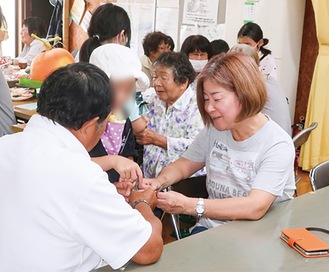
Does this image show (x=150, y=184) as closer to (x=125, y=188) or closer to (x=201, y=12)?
(x=125, y=188)

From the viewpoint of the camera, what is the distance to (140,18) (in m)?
4.95

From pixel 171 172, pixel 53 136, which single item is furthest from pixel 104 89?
pixel 171 172

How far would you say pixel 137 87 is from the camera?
192 centimetres

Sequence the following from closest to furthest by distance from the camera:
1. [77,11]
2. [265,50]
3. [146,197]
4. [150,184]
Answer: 1. [146,197]
2. [150,184]
3. [265,50]
4. [77,11]

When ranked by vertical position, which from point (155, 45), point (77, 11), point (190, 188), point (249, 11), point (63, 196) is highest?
point (249, 11)

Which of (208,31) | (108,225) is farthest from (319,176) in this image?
(208,31)

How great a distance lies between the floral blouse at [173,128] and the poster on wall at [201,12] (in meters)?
2.10

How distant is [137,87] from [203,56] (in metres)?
1.84

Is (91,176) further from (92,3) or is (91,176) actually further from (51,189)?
(92,3)

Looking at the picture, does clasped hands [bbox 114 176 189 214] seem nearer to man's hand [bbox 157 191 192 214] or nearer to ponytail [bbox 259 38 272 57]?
man's hand [bbox 157 191 192 214]

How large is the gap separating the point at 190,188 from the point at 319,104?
2532 millimetres

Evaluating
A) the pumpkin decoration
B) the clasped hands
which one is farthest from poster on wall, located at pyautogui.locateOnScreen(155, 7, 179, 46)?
the clasped hands

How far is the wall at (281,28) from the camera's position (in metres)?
4.27

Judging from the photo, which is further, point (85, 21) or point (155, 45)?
point (85, 21)
